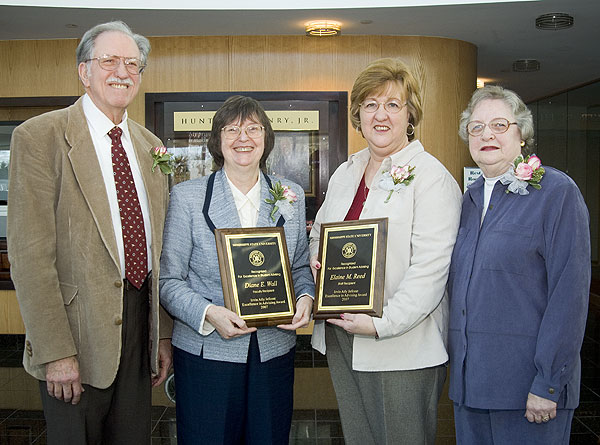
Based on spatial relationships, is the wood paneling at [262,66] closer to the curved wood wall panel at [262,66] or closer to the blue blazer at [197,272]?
the curved wood wall panel at [262,66]

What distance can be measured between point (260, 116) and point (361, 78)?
0.42 m

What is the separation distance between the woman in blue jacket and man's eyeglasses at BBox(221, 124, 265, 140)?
2.69ft

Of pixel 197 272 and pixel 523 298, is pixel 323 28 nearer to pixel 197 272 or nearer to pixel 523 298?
pixel 197 272

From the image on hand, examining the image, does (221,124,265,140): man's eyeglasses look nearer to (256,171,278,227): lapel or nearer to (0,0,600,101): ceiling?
(256,171,278,227): lapel

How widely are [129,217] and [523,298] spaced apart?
4.78ft

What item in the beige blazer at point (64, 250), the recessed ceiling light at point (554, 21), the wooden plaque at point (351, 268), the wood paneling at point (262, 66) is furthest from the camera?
the wood paneling at point (262, 66)

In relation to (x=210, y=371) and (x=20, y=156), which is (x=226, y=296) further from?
(x=20, y=156)

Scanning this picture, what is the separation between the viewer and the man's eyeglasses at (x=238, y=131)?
8.08 feet

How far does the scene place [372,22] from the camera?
5.47 metres

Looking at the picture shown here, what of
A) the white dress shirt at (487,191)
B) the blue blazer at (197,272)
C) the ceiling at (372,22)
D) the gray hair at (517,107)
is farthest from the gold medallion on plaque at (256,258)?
the ceiling at (372,22)

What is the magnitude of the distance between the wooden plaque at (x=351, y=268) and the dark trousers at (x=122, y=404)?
27.6 inches

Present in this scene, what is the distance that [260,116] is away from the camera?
2.50 m

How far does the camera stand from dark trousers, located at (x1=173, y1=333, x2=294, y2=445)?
2.38 metres

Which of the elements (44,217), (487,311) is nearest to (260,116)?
(44,217)
